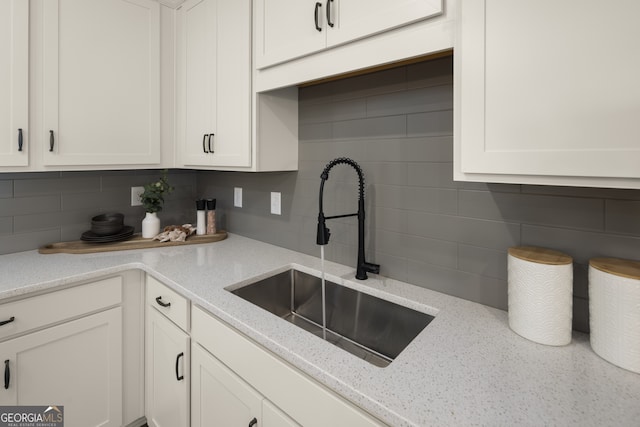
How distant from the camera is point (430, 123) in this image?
4.17 feet

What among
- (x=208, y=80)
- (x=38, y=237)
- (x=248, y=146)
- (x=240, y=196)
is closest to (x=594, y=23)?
(x=248, y=146)

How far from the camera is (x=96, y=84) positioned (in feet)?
5.62

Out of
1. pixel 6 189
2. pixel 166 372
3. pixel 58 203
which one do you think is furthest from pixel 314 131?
pixel 6 189

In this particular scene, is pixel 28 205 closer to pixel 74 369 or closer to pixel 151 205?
pixel 151 205

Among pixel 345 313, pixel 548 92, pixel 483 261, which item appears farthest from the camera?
pixel 345 313

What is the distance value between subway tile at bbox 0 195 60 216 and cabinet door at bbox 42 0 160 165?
36 centimetres

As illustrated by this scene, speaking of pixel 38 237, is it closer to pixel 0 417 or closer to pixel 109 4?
pixel 0 417

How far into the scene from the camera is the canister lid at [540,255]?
0.91 metres

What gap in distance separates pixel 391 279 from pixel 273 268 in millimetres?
533

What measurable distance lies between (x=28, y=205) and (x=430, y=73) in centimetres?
207

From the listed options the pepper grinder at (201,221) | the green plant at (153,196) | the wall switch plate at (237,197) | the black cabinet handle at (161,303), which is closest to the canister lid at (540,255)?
the black cabinet handle at (161,303)

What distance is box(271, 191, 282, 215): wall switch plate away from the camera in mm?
1901

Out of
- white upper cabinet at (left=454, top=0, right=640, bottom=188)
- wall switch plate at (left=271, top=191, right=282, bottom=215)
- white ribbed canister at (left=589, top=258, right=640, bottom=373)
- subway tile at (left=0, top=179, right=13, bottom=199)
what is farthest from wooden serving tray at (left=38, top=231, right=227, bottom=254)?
white ribbed canister at (left=589, top=258, right=640, bottom=373)

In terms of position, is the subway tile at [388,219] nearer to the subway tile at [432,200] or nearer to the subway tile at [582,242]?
the subway tile at [432,200]
